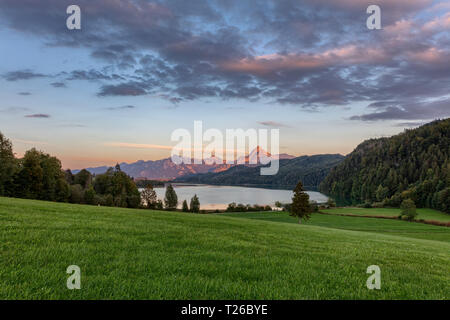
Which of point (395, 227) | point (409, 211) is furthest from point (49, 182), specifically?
point (409, 211)

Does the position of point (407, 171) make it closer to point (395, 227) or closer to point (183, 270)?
point (395, 227)

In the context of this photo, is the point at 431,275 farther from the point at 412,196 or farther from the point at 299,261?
the point at 412,196

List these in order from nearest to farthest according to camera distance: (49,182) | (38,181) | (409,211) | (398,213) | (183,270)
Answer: (183,270) → (38,181) → (49,182) → (409,211) → (398,213)

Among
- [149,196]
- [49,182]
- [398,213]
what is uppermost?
[49,182]

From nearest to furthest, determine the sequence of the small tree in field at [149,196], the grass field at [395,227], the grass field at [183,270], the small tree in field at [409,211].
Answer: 1. the grass field at [183,270]
2. the grass field at [395,227]
3. the small tree in field at [409,211]
4. the small tree in field at [149,196]

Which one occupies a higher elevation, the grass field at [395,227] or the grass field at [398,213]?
the grass field at [395,227]

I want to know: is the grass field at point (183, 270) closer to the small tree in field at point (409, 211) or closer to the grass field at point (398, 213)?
the small tree in field at point (409, 211)

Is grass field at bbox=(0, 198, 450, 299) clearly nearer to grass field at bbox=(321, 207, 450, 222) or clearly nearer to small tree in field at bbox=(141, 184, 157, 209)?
small tree in field at bbox=(141, 184, 157, 209)

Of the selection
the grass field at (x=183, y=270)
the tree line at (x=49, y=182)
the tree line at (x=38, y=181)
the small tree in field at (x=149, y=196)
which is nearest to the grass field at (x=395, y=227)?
the grass field at (x=183, y=270)

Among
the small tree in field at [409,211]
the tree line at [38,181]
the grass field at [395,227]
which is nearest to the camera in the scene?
the grass field at [395,227]

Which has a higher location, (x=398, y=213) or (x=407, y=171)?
(x=407, y=171)
